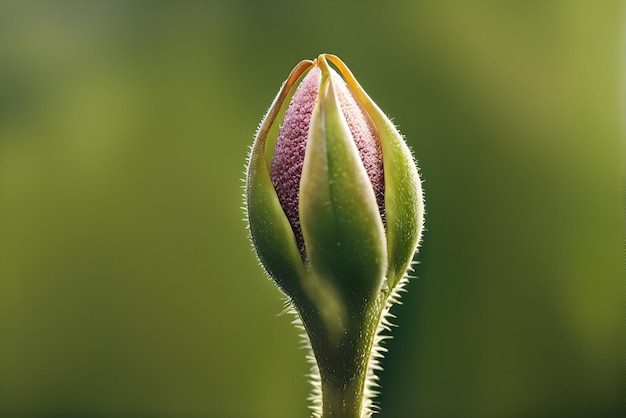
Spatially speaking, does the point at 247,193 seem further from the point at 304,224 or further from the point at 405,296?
the point at 405,296

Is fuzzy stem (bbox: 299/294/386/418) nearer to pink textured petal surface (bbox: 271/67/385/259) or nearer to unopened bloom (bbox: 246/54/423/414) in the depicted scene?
unopened bloom (bbox: 246/54/423/414)

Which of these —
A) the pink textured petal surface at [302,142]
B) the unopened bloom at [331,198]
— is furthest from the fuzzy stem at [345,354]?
the pink textured petal surface at [302,142]

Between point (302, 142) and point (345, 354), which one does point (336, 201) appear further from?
point (345, 354)

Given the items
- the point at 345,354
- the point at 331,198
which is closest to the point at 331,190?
the point at 331,198

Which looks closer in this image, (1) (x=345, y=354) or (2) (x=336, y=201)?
(2) (x=336, y=201)

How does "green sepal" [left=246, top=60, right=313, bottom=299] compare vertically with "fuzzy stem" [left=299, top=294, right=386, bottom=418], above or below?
above

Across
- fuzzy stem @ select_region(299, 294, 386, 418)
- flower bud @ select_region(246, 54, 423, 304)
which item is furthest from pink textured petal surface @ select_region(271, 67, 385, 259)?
fuzzy stem @ select_region(299, 294, 386, 418)

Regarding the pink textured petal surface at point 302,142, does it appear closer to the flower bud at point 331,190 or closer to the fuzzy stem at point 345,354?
the flower bud at point 331,190
